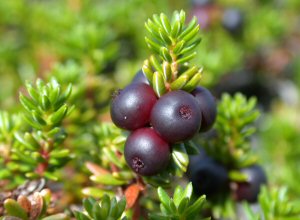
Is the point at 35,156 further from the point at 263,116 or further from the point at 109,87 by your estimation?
the point at 263,116

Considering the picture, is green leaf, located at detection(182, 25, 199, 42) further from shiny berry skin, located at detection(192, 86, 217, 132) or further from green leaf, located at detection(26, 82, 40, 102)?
green leaf, located at detection(26, 82, 40, 102)

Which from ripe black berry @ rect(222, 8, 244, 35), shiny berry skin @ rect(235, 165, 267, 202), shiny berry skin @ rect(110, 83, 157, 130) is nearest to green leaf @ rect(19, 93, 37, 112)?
shiny berry skin @ rect(110, 83, 157, 130)

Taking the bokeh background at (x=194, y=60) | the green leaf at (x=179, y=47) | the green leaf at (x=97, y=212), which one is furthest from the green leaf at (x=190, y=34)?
the bokeh background at (x=194, y=60)

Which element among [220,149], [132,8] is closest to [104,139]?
[220,149]

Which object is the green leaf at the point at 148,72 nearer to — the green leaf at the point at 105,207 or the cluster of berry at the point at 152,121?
the cluster of berry at the point at 152,121

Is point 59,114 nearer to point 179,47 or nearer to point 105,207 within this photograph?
point 105,207

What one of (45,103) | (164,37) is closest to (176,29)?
(164,37)
